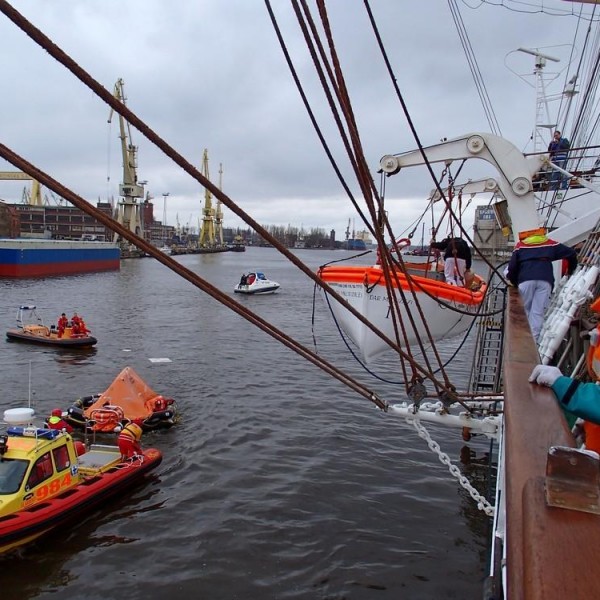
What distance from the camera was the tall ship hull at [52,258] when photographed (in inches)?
2236

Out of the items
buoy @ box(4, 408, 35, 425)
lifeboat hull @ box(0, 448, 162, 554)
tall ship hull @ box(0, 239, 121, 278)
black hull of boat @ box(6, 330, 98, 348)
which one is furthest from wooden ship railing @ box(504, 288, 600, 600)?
tall ship hull @ box(0, 239, 121, 278)

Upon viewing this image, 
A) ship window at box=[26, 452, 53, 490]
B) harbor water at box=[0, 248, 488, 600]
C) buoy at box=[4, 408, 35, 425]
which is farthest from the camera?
buoy at box=[4, 408, 35, 425]

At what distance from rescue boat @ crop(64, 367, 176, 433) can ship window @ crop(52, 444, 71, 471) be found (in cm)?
340

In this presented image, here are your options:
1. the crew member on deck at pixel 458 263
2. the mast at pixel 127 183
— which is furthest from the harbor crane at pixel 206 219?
the crew member on deck at pixel 458 263

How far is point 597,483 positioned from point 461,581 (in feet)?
28.9

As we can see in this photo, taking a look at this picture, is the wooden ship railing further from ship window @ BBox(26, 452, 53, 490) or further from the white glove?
ship window @ BBox(26, 452, 53, 490)

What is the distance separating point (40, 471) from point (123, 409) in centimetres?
528

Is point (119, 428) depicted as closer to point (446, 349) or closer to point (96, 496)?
point (96, 496)

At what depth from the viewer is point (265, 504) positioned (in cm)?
1137

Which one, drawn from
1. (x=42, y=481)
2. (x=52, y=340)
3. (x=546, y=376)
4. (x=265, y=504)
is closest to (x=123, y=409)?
(x=42, y=481)

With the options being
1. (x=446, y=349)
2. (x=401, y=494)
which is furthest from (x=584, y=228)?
(x=446, y=349)

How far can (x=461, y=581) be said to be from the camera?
9094 millimetres

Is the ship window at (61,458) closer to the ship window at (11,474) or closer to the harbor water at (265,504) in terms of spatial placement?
the ship window at (11,474)

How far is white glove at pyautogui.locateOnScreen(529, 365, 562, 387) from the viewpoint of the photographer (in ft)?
9.87
